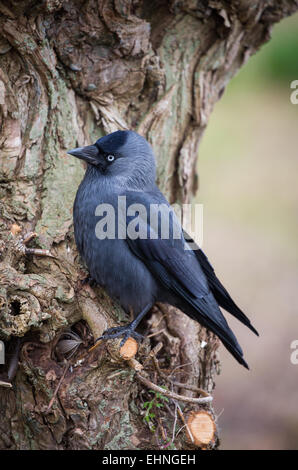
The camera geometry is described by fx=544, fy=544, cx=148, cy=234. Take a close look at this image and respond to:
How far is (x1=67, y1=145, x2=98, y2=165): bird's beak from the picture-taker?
396 cm

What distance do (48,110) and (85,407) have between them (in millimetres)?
2127

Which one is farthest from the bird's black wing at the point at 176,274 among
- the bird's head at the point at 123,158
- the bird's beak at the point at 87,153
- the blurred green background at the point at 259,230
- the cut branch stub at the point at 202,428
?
the blurred green background at the point at 259,230

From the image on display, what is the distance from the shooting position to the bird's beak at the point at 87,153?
396 centimetres

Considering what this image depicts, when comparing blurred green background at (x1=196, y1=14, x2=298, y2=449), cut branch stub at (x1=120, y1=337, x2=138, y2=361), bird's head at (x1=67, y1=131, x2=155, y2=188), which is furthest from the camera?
blurred green background at (x1=196, y1=14, x2=298, y2=449)

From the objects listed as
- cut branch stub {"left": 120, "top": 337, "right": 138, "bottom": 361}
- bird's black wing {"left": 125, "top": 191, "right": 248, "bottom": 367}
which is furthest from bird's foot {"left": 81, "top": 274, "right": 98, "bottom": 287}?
cut branch stub {"left": 120, "top": 337, "right": 138, "bottom": 361}

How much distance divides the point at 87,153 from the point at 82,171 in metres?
0.31

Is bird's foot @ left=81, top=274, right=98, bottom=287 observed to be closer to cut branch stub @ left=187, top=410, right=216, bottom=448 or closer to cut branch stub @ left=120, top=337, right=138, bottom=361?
cut branch stub @ left=120, top=337, right=138, bottom=361

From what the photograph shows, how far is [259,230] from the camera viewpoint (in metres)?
7.85

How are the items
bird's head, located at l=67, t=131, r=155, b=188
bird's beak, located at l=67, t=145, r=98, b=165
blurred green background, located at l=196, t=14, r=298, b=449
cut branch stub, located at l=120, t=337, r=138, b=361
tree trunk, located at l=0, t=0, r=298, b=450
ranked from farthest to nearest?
blurred green background, located at l=196, t=14, r=298, b=449 < bird's head, located at l=67, t=131, r=155, b=188 < bird's beak, located at l=67, t=145, r=98, b=165 < tree trunk, located at l=0, t=0, r=298, b=450 < cut branch stub, located at l=120, t=337, r=138, b=361

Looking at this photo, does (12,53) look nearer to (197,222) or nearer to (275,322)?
(197,222)

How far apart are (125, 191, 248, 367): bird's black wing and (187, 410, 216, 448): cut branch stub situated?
0.51 metres

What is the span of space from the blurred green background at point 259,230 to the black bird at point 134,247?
7.53 ft

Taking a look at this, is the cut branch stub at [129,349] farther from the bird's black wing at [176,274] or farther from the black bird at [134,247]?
the bird's black wing at [176,274]
